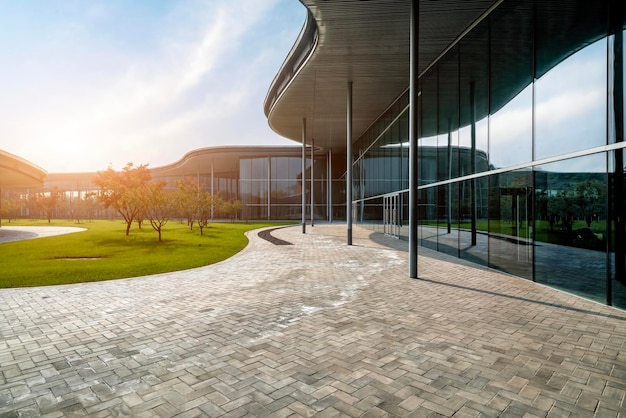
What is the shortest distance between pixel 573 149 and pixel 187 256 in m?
13.1

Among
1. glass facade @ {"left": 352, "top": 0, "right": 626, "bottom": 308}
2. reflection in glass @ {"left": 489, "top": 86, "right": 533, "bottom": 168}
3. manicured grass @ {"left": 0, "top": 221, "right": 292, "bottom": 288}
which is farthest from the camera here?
manicured grass @ {"left": 0, "top": 221, "right": 292, "bottom": 288}

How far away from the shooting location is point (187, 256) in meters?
14.5

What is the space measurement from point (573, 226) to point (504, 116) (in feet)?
12.8

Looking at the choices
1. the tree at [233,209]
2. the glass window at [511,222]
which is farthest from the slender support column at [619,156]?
the tree at [233,209]

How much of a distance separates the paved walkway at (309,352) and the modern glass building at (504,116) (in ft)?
5.84

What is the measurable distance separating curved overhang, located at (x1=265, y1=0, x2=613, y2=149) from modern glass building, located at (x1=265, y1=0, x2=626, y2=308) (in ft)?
0.15

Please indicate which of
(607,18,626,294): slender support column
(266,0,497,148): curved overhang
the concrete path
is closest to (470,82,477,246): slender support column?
(266,0,497,148): curved overhang

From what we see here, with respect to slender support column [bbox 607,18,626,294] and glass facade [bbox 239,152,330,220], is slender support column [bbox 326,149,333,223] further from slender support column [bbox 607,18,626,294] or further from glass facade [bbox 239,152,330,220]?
slender support column [bbox 607,18,626,294]

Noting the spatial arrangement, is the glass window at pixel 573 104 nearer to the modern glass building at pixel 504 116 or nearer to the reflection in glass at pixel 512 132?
the modern glass building at pixel 504 116

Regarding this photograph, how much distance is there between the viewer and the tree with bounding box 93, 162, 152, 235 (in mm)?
24766

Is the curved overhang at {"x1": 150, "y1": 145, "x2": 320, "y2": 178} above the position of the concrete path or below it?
above

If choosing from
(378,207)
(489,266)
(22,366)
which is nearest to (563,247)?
(489,266)

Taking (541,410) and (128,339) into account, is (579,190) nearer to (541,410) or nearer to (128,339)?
(541,410)

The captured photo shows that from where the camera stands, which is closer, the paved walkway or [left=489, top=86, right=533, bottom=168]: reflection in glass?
the paved walkway
